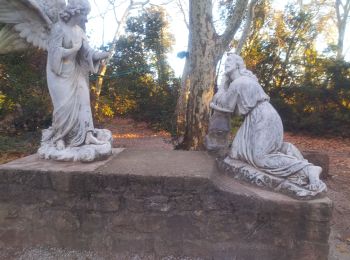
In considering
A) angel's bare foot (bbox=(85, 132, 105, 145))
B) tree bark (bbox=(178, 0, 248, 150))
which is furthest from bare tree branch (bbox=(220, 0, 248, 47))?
angel's bare foot (bbox=(85, 132, 105, 145))

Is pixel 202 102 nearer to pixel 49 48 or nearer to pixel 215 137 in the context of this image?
pixel 215 137

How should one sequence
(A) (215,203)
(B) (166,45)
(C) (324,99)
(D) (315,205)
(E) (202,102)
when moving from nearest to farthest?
(D) (315,205) → (A) (215,203) → (E) (202,102) → (C) (324,99) → (B) (166,45)

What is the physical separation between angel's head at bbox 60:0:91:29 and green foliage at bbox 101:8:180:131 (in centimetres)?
845

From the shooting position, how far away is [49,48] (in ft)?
11.4

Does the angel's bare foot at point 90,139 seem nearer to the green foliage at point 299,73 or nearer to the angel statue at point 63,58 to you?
the angel statue at point 63,58

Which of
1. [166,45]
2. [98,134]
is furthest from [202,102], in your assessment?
[166,45]

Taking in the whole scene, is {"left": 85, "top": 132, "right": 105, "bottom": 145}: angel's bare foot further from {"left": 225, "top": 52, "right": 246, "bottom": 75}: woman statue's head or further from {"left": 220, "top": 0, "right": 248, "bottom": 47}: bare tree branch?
{"left": 220, "top": 0, "right": 248, "bottom": 47}: bare tree branch

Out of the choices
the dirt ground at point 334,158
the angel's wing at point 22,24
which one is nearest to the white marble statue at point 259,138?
the dirt ground at point 334,158

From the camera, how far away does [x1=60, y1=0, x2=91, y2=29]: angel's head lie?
3.39m

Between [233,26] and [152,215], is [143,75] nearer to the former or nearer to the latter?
[233,26]

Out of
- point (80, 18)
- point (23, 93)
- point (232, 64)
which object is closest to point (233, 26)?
point (232, 64)

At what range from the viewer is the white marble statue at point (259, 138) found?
2914mm

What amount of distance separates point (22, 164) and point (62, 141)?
1.61 ft

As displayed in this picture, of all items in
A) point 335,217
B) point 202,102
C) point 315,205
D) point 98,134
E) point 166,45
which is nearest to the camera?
point 315,205
